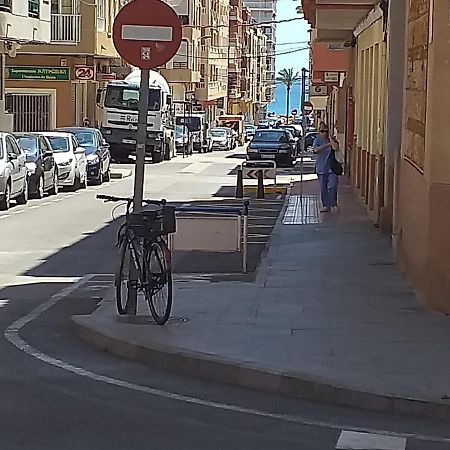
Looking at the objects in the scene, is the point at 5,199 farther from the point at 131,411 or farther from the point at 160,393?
the point at 131,411

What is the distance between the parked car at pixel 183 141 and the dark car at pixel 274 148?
12.2 metres

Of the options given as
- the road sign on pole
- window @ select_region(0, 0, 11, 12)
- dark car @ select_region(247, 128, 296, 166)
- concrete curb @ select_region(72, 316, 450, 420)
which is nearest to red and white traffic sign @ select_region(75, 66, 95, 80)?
dark car @ select_region(247, 128, 296, 166)

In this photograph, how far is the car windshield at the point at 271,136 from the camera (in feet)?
174

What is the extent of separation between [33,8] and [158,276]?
2941cm

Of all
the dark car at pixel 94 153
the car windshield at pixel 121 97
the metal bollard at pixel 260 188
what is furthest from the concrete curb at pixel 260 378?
the car windshield at pixel 121 97

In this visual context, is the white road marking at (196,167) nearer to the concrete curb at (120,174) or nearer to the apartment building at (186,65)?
the concrete curb at (120,174)

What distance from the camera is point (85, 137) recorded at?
124ft

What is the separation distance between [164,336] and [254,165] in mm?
21348

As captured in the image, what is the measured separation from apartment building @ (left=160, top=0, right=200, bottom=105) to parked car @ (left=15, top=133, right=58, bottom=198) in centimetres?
4769

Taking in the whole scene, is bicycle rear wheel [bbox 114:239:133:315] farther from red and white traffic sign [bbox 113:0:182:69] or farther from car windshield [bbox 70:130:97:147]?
car windshield [bbox 70:130:97:147]

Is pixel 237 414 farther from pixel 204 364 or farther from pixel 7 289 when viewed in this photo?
pixel 7 289

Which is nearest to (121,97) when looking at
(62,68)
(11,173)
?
(62,68)

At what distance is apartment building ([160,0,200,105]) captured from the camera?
81875 millimetres

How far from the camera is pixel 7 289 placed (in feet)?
45.8
